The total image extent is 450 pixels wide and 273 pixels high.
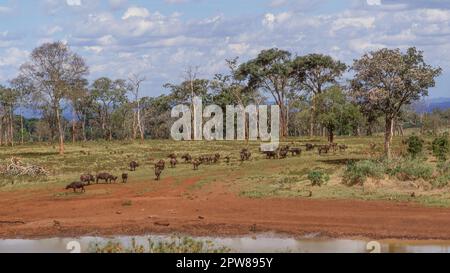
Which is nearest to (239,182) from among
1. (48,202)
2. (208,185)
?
(208,185)

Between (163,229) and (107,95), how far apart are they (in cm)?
7959

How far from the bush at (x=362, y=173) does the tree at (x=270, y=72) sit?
5030 cm

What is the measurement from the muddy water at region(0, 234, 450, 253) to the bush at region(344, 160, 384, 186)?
31.2 ft

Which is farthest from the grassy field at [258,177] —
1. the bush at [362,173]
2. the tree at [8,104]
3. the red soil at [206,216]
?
the tree at [8,104]

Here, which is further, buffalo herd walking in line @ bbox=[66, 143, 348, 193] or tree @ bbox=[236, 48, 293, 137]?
tree @ bbox=[236, 48, 293, 137]

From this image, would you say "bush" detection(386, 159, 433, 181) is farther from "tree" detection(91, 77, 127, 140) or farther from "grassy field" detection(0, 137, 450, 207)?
"tree" detection(91, 77, 127, 140)

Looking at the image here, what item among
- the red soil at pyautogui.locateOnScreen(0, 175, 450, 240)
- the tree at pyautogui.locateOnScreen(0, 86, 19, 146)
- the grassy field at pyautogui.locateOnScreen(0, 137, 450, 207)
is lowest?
the red soil at pyautogui.locateOnScreen(0, 175, 450, 240)

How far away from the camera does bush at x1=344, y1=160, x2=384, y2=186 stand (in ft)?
88.5

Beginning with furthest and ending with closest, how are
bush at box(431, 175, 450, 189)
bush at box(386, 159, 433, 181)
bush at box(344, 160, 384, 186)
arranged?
bush at box(344, 160, 384, 186), bush at box(386, 159, 433, 181), bush at box(431, 175, 450, 189)

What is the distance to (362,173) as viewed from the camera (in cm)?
2727

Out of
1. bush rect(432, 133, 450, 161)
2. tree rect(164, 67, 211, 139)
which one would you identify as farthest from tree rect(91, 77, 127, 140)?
bush rect(432, 133, 450, 161)

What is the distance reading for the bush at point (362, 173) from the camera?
27.0m

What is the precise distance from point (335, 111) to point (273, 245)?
126 feet
